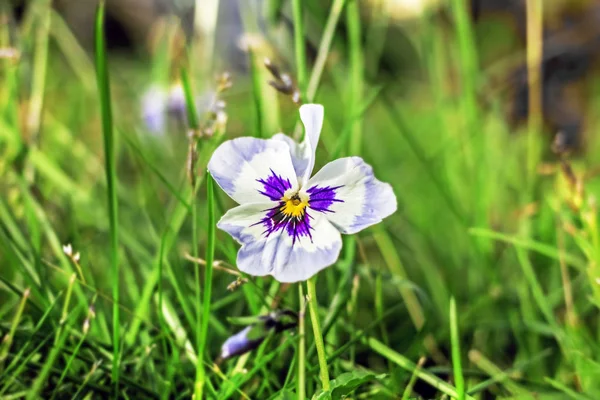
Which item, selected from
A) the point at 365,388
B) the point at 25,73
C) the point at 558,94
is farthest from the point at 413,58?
the point at 365,388

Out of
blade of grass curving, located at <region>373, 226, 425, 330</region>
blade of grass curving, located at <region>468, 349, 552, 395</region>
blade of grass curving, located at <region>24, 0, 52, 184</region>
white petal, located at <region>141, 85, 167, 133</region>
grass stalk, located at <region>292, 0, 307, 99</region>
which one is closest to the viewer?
blade of grass curving, located at <region>468, 349, 552, 395</region>

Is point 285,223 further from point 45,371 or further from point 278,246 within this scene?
point 45,371

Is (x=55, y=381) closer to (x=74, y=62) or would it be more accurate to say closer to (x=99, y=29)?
(x=99, y=29)

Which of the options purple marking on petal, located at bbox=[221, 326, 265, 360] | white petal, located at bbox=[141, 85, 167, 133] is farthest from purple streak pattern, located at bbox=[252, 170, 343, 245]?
white petal, located at bbox=[141, 85, 167, 133]

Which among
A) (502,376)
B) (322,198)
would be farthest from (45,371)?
(502,376)

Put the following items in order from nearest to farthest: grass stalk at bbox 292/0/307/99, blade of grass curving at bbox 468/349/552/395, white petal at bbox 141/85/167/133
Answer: blade of grass curving at bbox 468/349/552/395
grass stalk at bbox 292/0/307/99
white petal at bbox 141/85/167/133

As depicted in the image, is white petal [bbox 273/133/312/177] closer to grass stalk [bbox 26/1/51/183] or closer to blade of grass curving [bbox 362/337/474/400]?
blade of grass curving [bbox 362/337/474/400]
